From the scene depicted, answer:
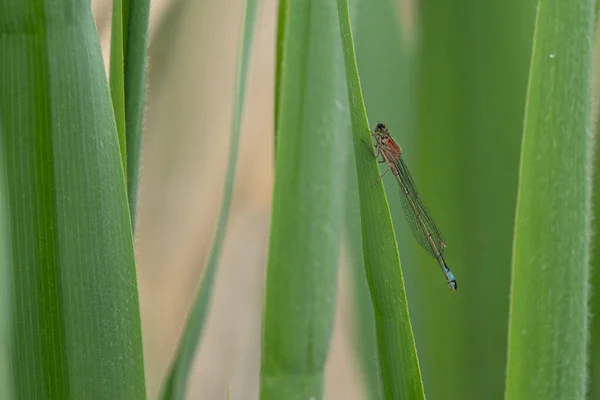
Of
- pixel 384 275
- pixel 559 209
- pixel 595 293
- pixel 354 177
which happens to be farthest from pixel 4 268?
pixel 595 293

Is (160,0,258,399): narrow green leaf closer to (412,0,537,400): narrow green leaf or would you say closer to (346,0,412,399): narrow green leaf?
(346,0,412,399): narrow green leaf

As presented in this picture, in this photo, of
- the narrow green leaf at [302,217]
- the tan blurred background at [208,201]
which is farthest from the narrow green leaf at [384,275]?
the tan blurred background at [208,201]

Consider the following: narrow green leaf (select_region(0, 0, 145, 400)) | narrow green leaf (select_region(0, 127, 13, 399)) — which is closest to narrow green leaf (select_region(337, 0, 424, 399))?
narrow green leaf (select_region(0, 0, 145, 400))

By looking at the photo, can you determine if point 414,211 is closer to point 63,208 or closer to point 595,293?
point 595,293

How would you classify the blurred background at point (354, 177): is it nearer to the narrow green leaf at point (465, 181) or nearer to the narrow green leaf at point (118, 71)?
the narrow green leaf at point (465, 181)

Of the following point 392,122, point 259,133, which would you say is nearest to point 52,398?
point 392,122

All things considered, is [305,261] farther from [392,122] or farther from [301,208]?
[392,122]
